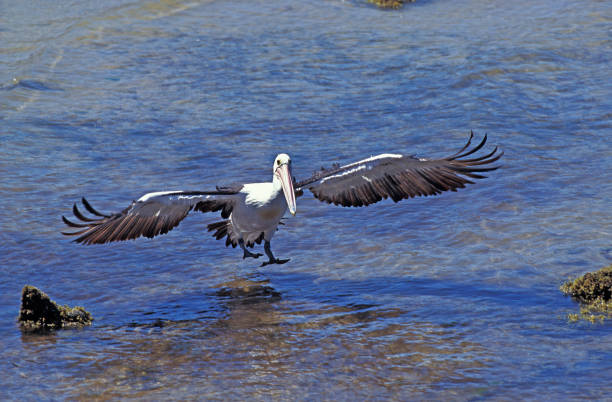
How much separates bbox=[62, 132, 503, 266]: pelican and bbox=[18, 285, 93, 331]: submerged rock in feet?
2.69

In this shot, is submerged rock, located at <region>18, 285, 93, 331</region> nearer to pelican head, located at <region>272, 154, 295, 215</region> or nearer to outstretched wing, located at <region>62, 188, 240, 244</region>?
outstretched wing, located at <region>62, 188, 240, 244</region>

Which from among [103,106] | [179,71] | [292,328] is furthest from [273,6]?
[292,328]

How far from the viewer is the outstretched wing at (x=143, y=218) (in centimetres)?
843

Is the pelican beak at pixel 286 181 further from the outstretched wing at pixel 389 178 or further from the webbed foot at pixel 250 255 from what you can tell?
the webbed foot at pixel 250 255

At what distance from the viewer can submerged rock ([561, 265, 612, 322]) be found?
772cm

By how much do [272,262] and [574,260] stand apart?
10.4 ft

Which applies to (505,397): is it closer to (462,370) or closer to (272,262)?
(462,370)

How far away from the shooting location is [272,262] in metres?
9.46

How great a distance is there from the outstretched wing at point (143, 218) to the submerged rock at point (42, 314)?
2.42ft

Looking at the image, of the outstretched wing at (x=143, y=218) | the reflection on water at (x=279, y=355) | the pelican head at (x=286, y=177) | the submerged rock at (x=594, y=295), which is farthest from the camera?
the pelican head at (x=286, y=177)

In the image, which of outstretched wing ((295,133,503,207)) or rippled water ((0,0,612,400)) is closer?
rippled water ((0,0,612,400))

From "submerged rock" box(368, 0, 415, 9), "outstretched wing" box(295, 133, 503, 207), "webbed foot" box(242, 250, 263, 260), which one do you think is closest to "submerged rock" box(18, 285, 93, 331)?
"webbed foot" box(242, 250, 263, 260)

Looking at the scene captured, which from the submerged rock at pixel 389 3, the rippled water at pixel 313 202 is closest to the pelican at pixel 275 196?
the rippled water at pixel 313 202

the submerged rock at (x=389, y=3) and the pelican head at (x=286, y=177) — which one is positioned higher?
the submerged rock at (x=389, y=3)
